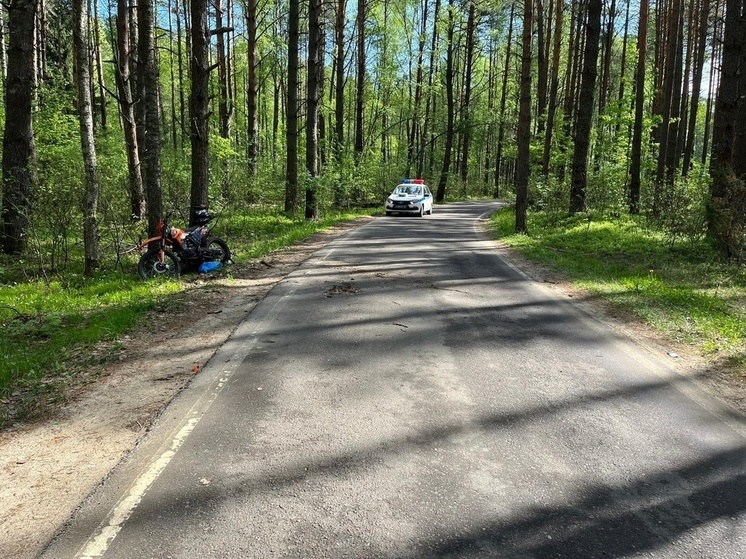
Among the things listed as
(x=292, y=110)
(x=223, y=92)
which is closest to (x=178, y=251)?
(x=292, y=110)

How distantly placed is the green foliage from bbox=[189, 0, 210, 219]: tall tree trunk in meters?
8.16

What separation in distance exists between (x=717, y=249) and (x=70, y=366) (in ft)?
40.3

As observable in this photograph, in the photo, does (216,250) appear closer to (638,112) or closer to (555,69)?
(638,112)

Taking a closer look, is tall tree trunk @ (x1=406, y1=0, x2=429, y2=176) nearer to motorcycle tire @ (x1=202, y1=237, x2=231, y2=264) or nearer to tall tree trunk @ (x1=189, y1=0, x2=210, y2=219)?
tall tree trunk @ (x1=189, y1=0, x2=210, y2=219)

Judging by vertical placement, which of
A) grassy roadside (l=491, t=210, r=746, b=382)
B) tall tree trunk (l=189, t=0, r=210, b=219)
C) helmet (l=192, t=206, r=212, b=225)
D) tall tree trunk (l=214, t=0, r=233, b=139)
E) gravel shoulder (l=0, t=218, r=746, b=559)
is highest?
tall tree trunk (l=214, t=0, r=233, b=139)

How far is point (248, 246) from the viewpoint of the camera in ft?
46.7

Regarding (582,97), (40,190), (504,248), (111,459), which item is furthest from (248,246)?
(582,97)

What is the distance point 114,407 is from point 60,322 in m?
2.98

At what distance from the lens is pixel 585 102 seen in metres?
18.3

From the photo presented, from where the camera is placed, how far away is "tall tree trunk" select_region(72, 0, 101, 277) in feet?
29.5

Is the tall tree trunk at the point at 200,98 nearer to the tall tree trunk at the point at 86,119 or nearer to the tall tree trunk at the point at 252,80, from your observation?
the tall tree trunk at the point at 86,119

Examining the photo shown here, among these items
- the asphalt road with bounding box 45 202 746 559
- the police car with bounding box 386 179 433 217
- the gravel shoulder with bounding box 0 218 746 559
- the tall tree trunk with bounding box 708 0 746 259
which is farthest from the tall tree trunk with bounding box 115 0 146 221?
the tall tree trunk with bounding box 708 0 746 259

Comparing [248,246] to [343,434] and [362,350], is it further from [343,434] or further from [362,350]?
[343,434]

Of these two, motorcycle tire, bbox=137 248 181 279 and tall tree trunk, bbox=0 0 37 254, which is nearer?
motorcycle tire, bbox=137 248 181 279
